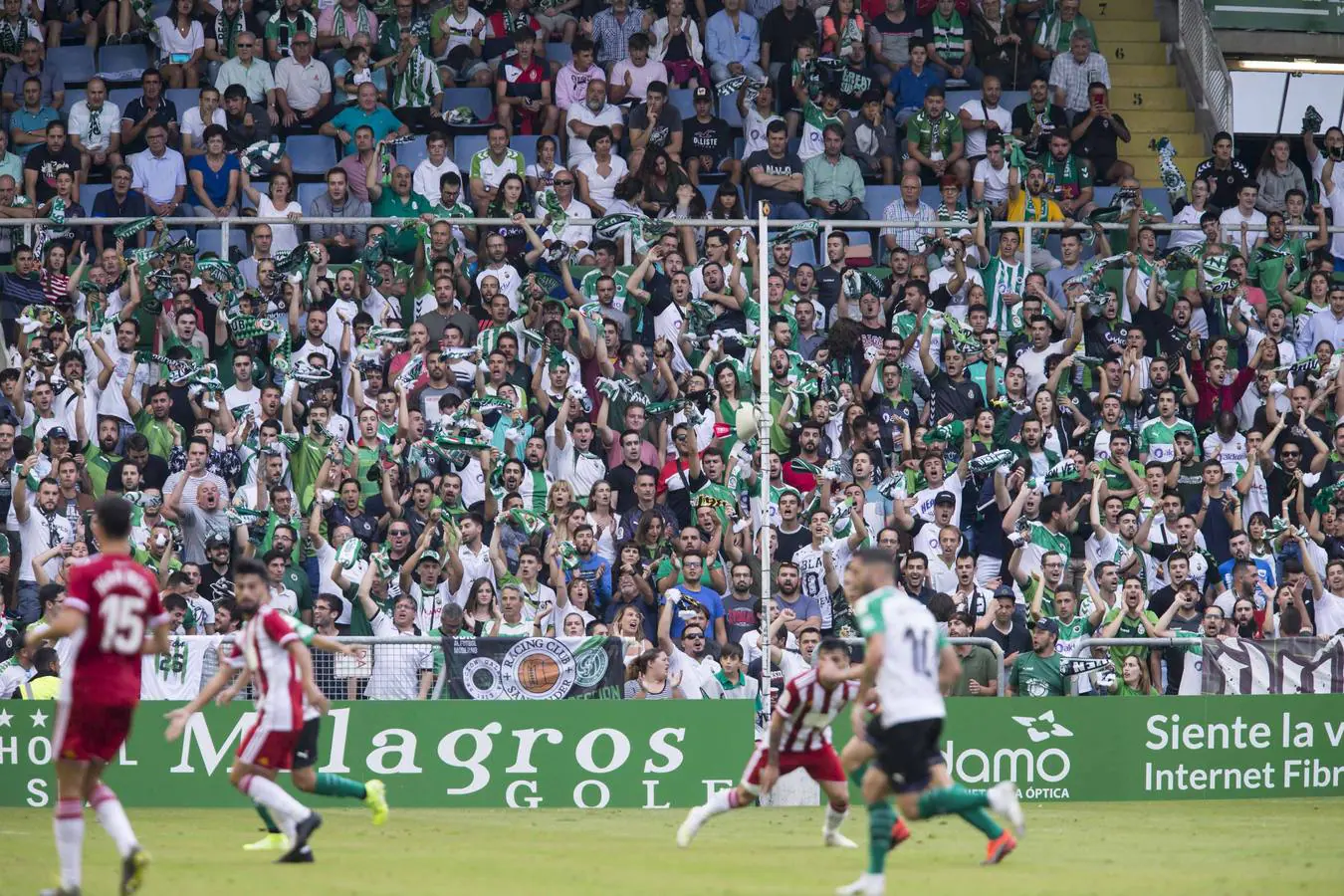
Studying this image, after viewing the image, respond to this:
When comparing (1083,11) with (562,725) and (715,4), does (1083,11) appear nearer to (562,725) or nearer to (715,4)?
(715,4)

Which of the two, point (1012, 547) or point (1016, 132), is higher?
point (1016, 132)

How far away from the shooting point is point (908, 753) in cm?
1062

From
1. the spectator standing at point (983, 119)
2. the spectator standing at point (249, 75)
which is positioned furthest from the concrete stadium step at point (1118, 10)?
the spectator standing at point (249, 75)

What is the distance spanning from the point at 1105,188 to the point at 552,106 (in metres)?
6.96

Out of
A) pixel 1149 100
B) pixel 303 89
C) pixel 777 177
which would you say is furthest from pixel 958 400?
pixel 303 89

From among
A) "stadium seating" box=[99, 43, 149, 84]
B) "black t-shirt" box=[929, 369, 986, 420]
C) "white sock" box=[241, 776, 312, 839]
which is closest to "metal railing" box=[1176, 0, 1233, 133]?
"black t-shirt" box=[929, 369, 986, 420]

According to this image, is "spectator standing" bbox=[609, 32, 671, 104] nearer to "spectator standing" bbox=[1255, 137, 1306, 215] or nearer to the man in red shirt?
the man in red shirt

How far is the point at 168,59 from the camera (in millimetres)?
23703

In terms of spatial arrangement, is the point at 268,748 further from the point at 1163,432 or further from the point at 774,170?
the point at 774,170

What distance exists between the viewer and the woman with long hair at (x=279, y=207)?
2183 cm

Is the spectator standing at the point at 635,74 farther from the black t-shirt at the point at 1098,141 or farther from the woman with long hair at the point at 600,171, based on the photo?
the black t-shirt at the point at 1098,141

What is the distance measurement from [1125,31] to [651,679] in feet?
47.9

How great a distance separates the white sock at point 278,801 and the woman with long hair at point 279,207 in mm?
10734

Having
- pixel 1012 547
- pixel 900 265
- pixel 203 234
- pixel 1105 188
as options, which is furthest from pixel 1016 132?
pixel 203 234
